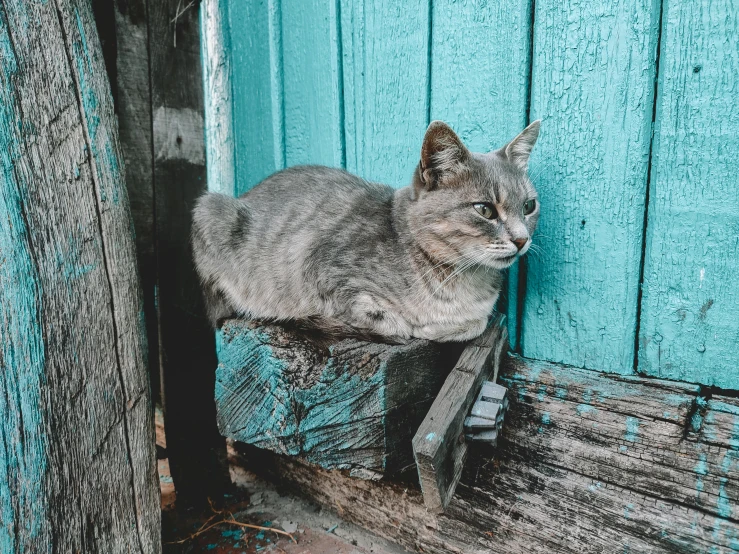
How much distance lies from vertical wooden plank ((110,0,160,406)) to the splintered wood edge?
3.82 feet

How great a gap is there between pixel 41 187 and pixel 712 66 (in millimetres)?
1615

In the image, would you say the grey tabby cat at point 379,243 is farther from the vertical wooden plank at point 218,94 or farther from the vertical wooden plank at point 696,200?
the vertical wooden plank at point 218,94

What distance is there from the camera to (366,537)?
1.98 meters

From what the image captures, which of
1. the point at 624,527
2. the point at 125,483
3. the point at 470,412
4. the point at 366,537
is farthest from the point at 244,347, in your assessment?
the point at 624,527

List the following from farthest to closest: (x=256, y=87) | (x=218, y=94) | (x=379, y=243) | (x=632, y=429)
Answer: (x=218, y=94), (x=256, y=87), (x=379, y=243), (x=632, y=429)

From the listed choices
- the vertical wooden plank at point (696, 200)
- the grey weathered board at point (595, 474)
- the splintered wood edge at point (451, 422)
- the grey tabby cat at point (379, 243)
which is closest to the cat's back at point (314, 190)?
the grey tabby cat at point (379, 243)

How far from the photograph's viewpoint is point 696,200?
Answer: 1.24m

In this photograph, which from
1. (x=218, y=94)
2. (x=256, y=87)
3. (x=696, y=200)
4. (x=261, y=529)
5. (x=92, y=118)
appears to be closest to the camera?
(x=696, y=200)

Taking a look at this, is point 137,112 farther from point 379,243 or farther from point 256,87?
point 379,243

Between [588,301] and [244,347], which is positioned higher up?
[588,301]

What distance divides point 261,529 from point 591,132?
1818mm

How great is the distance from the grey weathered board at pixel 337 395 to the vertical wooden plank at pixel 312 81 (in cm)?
82

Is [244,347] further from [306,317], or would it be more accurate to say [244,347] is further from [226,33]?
[226,33]

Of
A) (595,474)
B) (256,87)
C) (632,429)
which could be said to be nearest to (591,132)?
(632,429)
